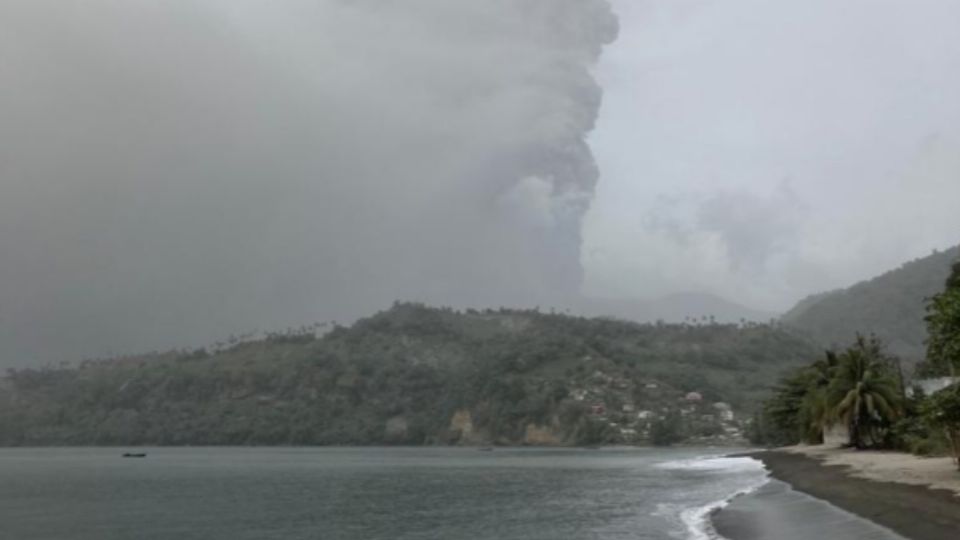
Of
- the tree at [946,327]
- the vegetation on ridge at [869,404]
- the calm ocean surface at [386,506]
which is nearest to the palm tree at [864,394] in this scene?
the vegetation on ridge at [869,404]

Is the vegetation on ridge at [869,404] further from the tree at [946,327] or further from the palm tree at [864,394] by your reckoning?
the tree at [946,327]

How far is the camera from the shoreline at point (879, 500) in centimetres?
3741

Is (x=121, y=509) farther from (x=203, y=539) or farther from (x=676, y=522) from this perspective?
(x=676, y=522)

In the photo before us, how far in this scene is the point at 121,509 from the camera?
77.9m

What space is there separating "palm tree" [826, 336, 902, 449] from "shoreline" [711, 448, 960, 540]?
710 inches

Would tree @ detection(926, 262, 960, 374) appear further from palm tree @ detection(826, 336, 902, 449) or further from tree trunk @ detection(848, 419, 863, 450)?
tree trunk @ detection(848, 419, 863, 450)

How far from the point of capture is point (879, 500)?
4803cm

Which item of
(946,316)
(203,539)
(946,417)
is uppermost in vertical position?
(946,316)

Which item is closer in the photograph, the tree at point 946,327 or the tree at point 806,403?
the tree at point 946,327

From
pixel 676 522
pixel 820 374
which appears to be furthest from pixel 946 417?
pixel 820 374

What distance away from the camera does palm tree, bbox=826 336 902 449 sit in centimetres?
9781

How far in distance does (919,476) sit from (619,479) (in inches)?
1904

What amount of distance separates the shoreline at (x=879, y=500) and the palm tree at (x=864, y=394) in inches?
710

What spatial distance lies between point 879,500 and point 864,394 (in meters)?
53.4
